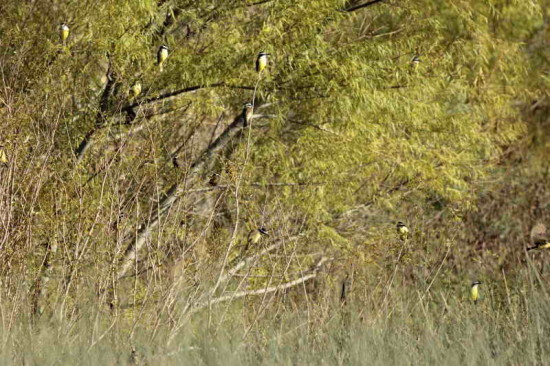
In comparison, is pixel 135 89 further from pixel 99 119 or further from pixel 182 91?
pixel 182 91

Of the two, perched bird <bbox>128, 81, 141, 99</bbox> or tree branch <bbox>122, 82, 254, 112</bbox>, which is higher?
perched bird <bbox>128, 81, 141, 99</bbox>

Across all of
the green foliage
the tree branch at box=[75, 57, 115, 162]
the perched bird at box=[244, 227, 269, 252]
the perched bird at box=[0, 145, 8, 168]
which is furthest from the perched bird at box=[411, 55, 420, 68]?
the perched bird at box=[0, 145, 8, 168]

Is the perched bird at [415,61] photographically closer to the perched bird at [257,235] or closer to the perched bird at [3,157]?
the perched bird at [257,235]

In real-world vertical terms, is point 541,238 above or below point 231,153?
below

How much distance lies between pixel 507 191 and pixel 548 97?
4.26m

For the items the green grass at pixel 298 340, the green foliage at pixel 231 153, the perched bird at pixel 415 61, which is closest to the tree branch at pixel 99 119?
the green foliage at pixel 231 153

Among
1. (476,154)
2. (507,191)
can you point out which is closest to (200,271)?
(476,154)

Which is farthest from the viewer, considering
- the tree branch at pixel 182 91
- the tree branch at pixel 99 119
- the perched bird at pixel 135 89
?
the tree branch at pixel 182 91

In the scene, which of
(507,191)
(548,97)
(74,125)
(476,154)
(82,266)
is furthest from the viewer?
A: (548,97)

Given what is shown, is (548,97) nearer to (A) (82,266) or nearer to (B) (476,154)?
(B) (476,154)

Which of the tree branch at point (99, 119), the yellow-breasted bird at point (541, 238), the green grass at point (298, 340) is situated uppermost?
the green grass at point (298, 340)

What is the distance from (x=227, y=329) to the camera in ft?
19.8

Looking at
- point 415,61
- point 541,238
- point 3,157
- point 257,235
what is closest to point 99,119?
point 3,157

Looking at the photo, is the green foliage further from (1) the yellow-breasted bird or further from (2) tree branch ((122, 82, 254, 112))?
(1) the yellow-breasted bird
